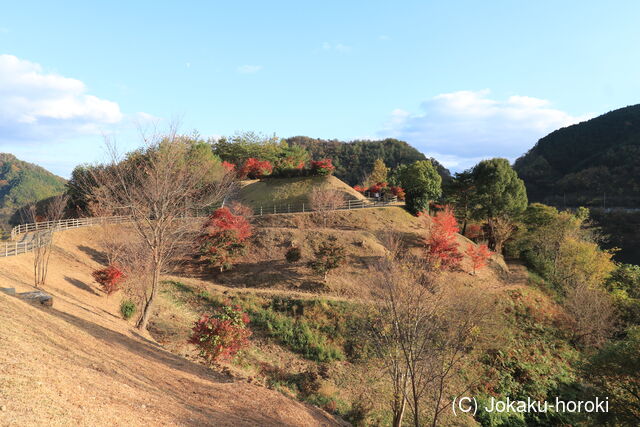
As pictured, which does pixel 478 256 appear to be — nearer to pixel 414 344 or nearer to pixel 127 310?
pixel 414 344

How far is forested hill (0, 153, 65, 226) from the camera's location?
10757 centimetres

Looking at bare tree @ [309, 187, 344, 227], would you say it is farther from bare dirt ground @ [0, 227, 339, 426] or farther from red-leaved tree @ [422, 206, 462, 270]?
bare dirt ground @ [0, 227, 339, 426]

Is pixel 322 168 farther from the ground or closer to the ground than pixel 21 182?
closer to the ground

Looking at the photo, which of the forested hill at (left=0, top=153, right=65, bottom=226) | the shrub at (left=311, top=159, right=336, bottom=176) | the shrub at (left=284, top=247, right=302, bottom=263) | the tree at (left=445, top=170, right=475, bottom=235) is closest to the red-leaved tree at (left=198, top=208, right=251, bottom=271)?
the shrub at (left=284, top=247, right=302, bottom=263)

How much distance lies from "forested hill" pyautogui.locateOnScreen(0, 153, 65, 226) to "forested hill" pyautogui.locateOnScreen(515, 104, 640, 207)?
14905 centimetres

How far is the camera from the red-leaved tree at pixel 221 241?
30.7 m

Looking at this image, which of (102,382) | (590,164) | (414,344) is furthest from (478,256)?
(590,164)

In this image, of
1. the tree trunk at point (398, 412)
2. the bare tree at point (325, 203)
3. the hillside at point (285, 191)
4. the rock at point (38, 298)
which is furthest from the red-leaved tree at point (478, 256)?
the rock at point (38, 298)

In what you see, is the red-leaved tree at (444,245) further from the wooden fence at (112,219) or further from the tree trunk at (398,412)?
the tree trunk at (398,412)

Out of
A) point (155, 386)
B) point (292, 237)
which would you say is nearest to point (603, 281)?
point (292, 237)

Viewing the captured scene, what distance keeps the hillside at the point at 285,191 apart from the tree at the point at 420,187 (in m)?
7.16

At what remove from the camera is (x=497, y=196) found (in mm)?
41938

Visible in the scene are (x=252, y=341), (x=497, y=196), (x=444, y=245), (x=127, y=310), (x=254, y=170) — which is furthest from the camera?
(x=254, y=170)

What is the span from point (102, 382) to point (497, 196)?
44535 millimetres
